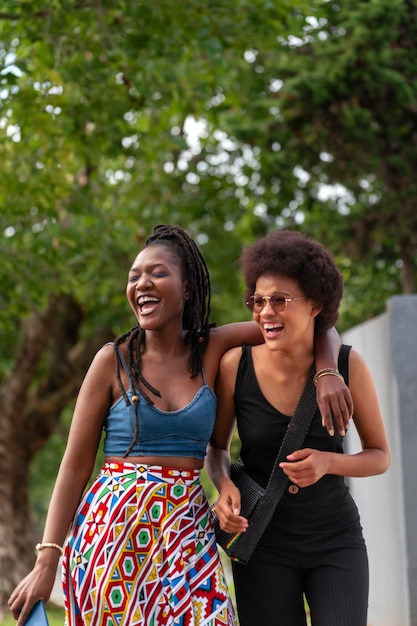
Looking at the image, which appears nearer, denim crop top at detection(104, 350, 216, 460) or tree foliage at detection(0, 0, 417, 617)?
denim crop top at detection(104, 350, 216, 460)

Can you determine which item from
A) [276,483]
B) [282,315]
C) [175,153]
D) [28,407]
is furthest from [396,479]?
[28,407]

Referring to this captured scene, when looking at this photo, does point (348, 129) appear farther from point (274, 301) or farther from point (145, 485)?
point (145, 485)

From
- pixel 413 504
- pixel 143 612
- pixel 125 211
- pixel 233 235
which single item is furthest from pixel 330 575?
pixel 233 235

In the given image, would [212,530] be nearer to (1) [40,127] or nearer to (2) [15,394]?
(1) [40,127]

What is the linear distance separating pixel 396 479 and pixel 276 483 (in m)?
3.26

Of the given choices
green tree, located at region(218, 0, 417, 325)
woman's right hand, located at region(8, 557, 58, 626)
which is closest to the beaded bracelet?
woman's right hand, located at region(8, 557, 58, 626)

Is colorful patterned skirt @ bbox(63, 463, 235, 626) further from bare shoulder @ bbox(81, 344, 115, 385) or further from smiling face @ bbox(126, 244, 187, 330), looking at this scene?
smiling face @ bbox(126, 244, 187, 330)

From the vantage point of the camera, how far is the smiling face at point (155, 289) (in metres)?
3.51

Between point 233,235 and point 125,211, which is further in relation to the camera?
point 233,235

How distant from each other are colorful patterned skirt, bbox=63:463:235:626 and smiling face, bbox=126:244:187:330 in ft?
1.71

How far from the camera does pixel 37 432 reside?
14.2 m

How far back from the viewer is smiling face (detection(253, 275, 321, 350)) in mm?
3484

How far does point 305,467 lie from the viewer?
325 cm

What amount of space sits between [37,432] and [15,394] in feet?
3.35
